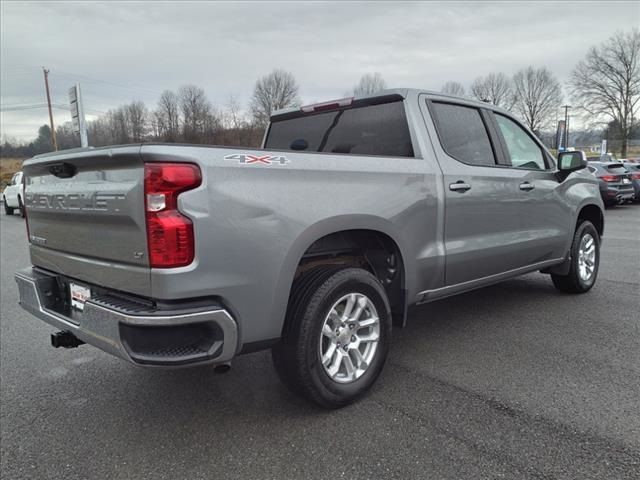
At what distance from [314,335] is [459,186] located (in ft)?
5.45

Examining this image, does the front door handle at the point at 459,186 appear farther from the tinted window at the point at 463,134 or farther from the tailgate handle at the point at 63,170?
the tailgate handle at the point at 63,170

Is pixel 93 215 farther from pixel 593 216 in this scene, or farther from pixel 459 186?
pixel 593 216

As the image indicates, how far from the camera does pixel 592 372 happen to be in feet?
11.1

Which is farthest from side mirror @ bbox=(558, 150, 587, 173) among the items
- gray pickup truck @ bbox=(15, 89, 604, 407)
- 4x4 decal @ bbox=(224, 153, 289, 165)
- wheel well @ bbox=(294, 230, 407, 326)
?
4x4 decal @ bbox=(224, 153, 289, 165)

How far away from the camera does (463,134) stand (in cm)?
394

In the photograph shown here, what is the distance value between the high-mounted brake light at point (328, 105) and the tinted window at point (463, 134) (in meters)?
0.67

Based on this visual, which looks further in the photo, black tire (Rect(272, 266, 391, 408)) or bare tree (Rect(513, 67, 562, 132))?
bare tree (Rect(513, 67, 562, 132))

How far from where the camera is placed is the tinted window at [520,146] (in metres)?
4.42

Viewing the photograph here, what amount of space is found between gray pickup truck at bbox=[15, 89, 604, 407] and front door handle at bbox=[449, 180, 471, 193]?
0.9 inches

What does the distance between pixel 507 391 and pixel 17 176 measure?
951 inches

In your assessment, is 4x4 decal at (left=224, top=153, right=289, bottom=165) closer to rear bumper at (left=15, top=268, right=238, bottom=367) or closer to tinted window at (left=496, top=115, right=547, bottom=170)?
rear bumper at (left=15, top=268, right=238, bottom=367)

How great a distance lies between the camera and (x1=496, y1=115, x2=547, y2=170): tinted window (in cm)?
442

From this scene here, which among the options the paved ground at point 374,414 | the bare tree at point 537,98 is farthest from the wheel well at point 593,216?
the bare tree at point 537,98

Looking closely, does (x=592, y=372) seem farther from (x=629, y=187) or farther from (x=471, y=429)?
(x=629, y=187)
